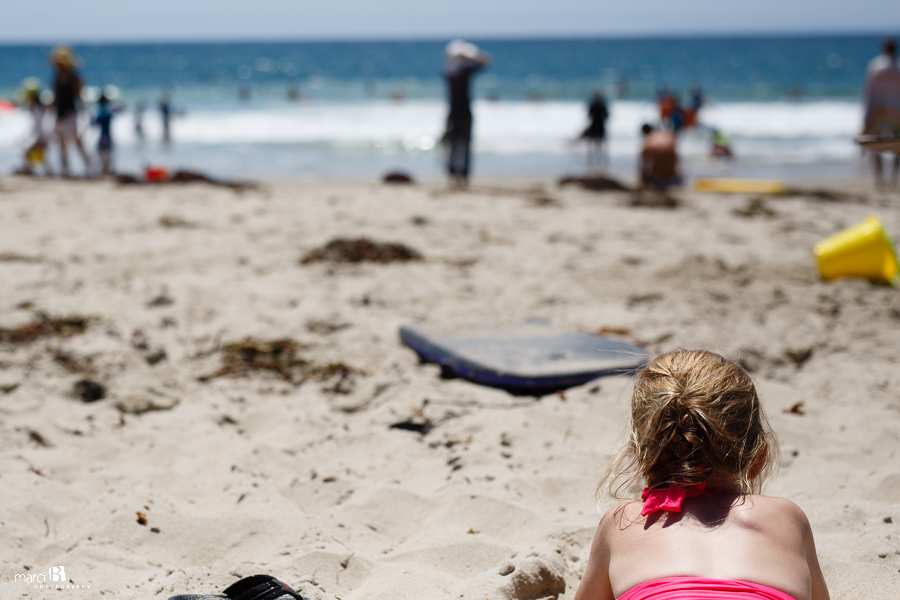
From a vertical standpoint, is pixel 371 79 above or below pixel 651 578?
above

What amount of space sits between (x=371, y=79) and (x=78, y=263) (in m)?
37.4

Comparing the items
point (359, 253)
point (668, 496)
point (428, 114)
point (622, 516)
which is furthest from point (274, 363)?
point (428, 114)

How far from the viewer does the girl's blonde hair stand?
1.52 meters

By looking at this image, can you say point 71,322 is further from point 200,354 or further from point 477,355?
point 477,355

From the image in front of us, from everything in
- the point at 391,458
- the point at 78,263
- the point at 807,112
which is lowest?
the point at 391,458

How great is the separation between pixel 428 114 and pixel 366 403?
22084mm

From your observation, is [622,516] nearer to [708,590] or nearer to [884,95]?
[708,590]

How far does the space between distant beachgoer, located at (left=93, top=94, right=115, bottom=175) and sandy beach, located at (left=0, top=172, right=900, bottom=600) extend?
14.1 ft

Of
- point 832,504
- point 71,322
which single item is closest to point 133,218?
point 71,322

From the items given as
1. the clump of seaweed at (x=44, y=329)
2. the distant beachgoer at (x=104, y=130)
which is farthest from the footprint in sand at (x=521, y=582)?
the distant beachgoer at (x=104, y=130)

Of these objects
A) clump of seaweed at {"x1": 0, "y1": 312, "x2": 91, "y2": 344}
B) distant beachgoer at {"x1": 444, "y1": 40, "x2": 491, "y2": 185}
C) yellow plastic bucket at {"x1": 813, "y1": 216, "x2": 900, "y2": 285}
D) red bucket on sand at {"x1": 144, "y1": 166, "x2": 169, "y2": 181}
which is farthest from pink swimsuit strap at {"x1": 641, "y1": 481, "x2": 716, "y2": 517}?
red bucket on sand at {"x1": 144, "y1": 166, "x2": 169, "y2": 181}

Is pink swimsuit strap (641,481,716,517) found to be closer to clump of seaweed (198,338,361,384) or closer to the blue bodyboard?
the blue bodyboard

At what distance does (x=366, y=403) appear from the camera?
129 inches

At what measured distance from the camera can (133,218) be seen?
250 inches
